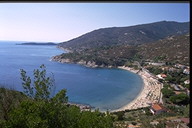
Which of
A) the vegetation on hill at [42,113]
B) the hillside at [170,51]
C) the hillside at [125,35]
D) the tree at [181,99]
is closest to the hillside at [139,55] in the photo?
the hillside at [170,51]

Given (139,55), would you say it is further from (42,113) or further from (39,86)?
(42,113)

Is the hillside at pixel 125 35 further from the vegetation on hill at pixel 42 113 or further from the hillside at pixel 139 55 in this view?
the vegetation on hill at pixel 42 113

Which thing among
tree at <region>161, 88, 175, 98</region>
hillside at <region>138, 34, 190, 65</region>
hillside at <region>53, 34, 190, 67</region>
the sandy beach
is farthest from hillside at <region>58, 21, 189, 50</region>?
tree at <region>161, 88, 175, 98</region>

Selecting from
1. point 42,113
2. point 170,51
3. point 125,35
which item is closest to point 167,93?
point 42,113

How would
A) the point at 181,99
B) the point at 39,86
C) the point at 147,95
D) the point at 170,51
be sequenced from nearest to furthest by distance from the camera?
the point at 39,86, the point at 181,99, the point at 147,95, the point at 170,51

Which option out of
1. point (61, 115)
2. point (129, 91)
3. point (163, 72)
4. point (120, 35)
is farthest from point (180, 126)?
point (120, 35)

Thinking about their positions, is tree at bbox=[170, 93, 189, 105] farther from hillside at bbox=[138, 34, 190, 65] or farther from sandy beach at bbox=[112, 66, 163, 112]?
hillside at bbox=[138, 34, 190, 65]
